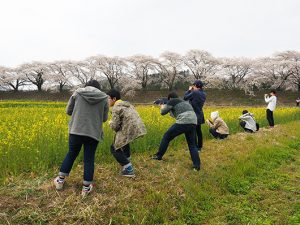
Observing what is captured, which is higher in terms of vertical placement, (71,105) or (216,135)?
(71,105)

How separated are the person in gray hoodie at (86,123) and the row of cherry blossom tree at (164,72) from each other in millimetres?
39407

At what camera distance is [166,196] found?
464 centimetres

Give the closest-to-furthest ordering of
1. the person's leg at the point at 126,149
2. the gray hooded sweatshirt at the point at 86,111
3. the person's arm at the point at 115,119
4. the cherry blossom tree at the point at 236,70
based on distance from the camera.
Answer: the gray hooded sweatshirt at the point at 86,111
the person's arm at the point at 115,119
the person's leg at the point at 126,149
the cherry blossom tree at the point at 236,70

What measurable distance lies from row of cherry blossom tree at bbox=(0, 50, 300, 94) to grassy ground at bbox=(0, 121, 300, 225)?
38.1 metres

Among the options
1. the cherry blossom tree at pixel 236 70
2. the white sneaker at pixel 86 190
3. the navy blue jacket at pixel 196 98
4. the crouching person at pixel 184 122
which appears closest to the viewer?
the white sneaker at pixel 86 190

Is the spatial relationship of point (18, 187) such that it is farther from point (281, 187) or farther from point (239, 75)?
point (239, 75)

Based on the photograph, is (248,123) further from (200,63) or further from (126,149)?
(200,63)

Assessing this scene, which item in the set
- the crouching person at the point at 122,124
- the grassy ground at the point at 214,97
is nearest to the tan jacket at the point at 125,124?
the crouching person at the point at 122,124

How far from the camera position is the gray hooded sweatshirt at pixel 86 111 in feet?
13.5

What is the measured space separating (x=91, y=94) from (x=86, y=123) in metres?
0.45

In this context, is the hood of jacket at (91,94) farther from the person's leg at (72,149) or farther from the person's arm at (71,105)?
Answer: the person's leg at (72,149)

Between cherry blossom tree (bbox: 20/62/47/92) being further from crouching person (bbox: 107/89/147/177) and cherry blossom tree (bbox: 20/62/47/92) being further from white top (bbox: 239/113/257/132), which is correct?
crouching person (bbox: 107/89/147/177)

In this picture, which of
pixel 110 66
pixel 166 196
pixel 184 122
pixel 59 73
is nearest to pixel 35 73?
pixel 59 73

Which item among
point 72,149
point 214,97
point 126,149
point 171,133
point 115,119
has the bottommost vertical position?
point 214,97
